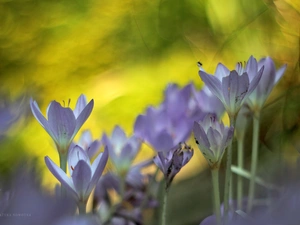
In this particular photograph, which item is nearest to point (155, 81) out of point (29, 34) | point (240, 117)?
point (29, 34)

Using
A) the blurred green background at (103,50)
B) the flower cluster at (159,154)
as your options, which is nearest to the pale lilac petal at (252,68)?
the flower cluster at (159,154)

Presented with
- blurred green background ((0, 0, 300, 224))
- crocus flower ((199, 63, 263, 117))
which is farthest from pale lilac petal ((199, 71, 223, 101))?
blurred green background ((0, 0, 300, 224))

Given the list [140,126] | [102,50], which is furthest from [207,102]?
[102,50]

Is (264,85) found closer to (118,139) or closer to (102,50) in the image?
Answer: (118,139)

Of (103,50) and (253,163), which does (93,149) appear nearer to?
(253,163)

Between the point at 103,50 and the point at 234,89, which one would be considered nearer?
the point at 234,89

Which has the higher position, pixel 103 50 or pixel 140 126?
pixel 103 50

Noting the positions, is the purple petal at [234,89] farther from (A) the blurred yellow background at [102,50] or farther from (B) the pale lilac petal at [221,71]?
(A) the blurred yellow background at [102,50]
